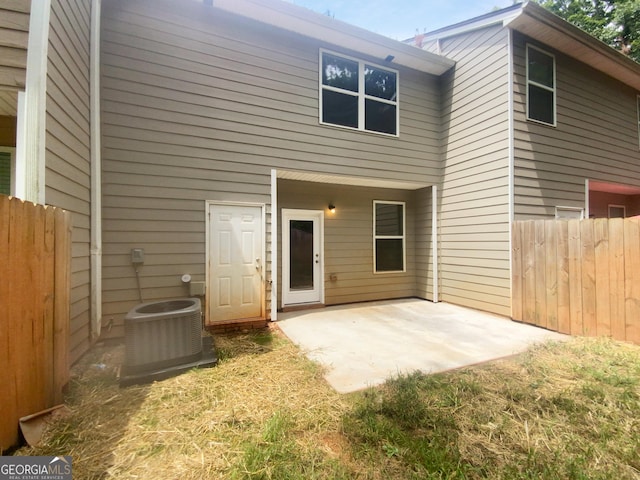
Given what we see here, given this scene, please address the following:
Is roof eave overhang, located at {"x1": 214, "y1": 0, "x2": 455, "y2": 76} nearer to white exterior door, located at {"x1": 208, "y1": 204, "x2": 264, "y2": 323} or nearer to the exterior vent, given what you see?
white exterior door, located at {"x1": 208, "y1": 204, "x2": 264, "y2": 323}

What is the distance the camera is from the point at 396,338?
3979mm

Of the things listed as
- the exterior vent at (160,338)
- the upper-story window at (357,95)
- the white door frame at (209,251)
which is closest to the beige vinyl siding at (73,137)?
the exterior vent at (160,338)

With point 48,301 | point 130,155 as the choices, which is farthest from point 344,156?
point 48,301

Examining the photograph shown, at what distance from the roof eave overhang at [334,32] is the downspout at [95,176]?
5.77ft

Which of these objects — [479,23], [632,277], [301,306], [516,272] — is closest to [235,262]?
[301,306]

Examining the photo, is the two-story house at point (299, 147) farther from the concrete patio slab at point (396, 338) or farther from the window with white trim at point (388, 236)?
the concrete patio slab at point (396, 338)

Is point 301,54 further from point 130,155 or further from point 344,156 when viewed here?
point 130,155

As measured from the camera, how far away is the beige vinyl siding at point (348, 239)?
19.2 feet

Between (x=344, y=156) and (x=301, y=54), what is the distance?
1.93 meters

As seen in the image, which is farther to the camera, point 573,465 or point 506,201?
point 506,201

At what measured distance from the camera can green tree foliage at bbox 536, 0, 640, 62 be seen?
10.2 m

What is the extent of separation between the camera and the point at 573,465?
1693 mm

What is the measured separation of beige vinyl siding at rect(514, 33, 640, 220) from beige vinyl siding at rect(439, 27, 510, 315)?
0.95ft

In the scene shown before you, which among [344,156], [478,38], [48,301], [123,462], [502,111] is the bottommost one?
[123,462]
